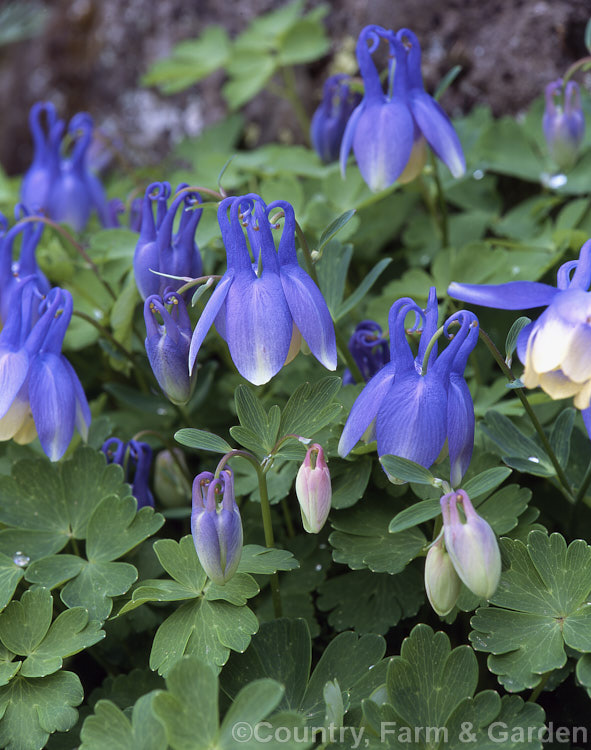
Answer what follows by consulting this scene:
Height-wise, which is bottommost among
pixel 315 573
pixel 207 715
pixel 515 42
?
pixel 315 573

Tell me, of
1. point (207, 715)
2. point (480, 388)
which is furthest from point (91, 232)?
point (207, 715)

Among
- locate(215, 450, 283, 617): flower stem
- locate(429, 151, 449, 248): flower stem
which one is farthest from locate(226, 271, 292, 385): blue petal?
locate(429, 151, 449, 248): flower stem

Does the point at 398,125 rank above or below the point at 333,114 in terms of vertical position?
above

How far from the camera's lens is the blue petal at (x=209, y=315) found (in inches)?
48.4

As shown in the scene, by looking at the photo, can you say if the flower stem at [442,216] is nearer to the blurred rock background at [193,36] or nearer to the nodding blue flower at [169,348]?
the blurred rock background at [193,36]

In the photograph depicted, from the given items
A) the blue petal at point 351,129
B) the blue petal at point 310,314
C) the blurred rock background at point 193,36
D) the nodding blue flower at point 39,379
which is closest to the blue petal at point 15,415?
the nodding blue flower at point 39,379

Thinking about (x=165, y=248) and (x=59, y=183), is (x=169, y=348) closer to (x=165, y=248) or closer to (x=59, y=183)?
(x=165, y=248)

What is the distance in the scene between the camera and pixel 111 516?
4.73ft

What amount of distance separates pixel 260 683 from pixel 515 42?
7.41 ft

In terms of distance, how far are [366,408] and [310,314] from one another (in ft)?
0.59

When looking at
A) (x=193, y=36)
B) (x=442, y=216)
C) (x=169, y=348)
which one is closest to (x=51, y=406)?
(x=169, y=348)

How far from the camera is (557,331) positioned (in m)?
1.11

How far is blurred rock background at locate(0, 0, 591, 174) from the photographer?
2.51 meters

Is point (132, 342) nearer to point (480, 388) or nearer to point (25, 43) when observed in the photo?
point (480, 388)
